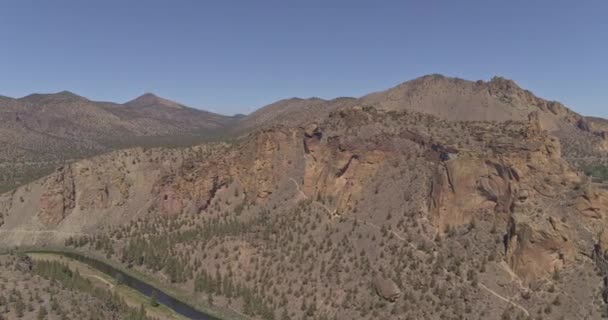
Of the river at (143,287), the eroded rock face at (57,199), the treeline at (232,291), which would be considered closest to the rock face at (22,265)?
the river at (143,287)

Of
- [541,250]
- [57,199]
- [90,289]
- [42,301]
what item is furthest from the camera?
[57,199]

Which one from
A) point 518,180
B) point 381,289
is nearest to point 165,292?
point 381,289

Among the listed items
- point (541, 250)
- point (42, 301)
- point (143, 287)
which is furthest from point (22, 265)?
point (541, 250)

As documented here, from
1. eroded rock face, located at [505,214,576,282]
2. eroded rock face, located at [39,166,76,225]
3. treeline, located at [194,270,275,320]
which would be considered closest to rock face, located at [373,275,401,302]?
eroded rock face, located at [505,214,576,282]

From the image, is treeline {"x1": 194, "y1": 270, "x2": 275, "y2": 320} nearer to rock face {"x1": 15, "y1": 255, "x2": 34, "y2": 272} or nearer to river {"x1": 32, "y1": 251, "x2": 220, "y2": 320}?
river {"x1": 32, "y1": 251, "x2": 220, "y2": 320}

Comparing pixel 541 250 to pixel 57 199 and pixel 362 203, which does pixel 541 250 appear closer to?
pixel 362 203

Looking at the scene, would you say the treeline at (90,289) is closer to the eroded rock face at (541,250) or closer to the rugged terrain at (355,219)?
the rugged terrain at (355,219)

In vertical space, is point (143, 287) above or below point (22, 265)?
below
